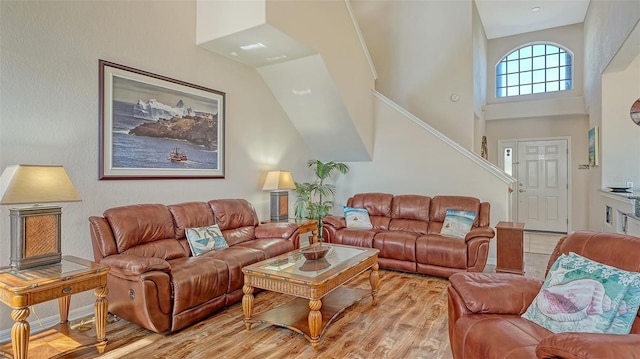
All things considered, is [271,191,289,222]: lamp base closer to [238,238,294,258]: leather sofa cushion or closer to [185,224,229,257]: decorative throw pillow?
[238,238,294,258]: leather sofa cushion

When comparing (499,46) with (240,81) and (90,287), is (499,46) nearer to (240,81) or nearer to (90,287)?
(240,81)

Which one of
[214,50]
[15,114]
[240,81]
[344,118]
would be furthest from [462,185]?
[15,114]

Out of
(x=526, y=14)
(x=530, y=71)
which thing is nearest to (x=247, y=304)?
(x=526, y=14)

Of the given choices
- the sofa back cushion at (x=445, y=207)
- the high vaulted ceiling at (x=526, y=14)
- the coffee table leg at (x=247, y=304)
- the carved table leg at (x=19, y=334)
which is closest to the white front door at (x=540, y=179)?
the high vaulted ceiling at (x=526, y=14)

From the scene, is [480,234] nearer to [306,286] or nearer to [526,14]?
[306,286]

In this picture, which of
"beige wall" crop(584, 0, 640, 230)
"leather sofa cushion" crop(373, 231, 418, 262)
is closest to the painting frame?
"beige wall" crop(584, 0, 640, 230)

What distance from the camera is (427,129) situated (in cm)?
528

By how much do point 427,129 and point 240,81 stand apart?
286 cm

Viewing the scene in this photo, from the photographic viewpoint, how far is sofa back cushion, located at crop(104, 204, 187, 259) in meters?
2.87

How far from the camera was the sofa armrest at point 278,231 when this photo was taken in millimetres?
3924

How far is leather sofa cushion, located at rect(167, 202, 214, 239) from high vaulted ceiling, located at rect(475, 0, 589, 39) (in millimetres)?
5790

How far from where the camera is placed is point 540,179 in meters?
Result: 7.29

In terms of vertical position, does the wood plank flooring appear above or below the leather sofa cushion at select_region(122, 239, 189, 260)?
below

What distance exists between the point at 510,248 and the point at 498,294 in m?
2.30
